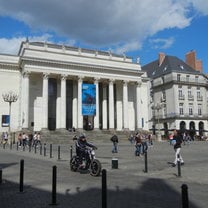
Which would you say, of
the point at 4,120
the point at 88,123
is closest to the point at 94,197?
the point at 4,120

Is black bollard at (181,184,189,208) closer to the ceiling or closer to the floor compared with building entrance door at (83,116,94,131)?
closer to the floor

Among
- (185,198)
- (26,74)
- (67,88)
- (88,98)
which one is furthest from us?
(67,88)

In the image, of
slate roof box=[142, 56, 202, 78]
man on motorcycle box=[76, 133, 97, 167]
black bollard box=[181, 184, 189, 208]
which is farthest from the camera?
slate roof box=[142, 56, 202, 78]

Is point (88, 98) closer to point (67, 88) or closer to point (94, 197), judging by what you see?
point (67, 88)

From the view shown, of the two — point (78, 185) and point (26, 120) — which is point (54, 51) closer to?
point (26, 120)

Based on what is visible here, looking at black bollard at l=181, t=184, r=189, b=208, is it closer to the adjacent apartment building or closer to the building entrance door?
the building entrance door

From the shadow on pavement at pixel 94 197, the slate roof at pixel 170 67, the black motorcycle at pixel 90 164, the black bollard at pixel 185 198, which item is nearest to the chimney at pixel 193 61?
the slate roof at pixel 170 67

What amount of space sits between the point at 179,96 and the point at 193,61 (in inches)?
523

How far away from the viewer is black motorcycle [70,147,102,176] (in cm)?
1170

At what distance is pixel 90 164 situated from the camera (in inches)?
476

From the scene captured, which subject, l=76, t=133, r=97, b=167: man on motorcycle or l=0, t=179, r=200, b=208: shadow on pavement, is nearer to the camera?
l=0, t=179, r=200, b=208: shadow on pavement

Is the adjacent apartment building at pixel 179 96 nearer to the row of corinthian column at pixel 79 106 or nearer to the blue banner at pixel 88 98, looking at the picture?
the row of corinthian column at pixel 79 106

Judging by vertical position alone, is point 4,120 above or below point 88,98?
below

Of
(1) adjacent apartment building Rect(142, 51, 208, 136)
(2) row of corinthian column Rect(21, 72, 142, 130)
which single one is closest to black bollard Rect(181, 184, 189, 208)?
(2) row of corinthian column Rect(21, 72, 142, 130)
